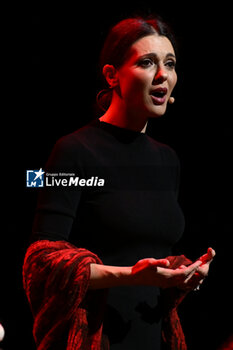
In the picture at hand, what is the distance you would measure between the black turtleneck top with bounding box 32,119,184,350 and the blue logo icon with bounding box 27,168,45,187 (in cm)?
8

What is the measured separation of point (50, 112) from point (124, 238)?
47cm

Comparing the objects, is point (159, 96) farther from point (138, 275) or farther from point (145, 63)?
point (138, 275)

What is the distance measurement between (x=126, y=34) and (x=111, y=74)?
11 centimetres

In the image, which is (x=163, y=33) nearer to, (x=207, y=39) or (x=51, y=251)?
(x=207, y=39)

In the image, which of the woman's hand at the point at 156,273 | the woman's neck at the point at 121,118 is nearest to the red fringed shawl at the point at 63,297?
the woman's hand at the point at 156,273

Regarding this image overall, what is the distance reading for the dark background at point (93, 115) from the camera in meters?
1.52

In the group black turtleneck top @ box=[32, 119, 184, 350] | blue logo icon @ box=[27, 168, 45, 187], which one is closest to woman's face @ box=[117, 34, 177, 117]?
black turtleneck top @ box=[32, 119, 184, 350]

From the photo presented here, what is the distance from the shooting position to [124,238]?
4.19 feet

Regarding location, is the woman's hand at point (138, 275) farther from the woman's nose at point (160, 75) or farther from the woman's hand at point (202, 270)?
the woman's nose at point (160, 75)

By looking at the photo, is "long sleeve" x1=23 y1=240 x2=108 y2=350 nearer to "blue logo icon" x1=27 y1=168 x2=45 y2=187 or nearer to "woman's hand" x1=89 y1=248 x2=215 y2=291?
"woman's hand" x1=89 y1=248 x2=215 y2=291

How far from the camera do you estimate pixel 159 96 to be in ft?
4.49

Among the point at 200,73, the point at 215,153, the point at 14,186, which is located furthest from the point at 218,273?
the point at 14,186

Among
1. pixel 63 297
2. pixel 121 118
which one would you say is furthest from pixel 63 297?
pixel 121 118

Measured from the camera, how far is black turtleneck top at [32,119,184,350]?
4.10 ft
